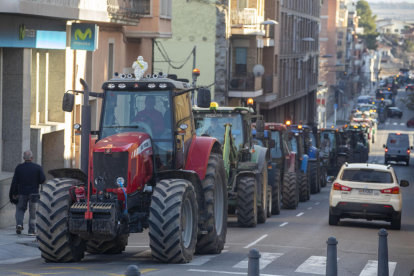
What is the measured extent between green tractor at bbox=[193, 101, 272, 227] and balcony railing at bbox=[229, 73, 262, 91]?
25277 millimetres

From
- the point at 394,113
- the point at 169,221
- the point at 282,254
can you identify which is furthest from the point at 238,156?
the point at 394,113

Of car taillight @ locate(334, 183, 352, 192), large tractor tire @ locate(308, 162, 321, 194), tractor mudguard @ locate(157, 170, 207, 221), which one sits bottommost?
large tractor tire @ locate(308, 162, 321, 194)

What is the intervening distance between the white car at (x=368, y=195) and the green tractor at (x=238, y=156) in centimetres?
189

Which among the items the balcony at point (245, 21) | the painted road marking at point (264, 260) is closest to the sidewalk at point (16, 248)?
the painted road marking at point (264, 260)

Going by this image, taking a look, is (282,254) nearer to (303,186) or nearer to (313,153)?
(303,186)

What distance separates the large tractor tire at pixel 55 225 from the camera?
11.3 meters

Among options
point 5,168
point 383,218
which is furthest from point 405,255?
point 5,168

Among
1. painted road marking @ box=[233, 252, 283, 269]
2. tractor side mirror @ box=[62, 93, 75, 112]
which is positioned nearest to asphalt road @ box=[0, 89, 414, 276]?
painted road marking @ box=[233, 252, 283, 269]

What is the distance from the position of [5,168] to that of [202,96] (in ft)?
27.1

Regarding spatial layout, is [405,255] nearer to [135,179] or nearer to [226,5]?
[135,179]

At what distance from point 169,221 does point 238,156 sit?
8341mm

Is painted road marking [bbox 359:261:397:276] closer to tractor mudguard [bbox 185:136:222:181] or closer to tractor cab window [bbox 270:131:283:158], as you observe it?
tractor mudguard [bbox 185:136:222:181]

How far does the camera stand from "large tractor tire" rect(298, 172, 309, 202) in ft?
96.9

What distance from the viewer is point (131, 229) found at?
460 inches
